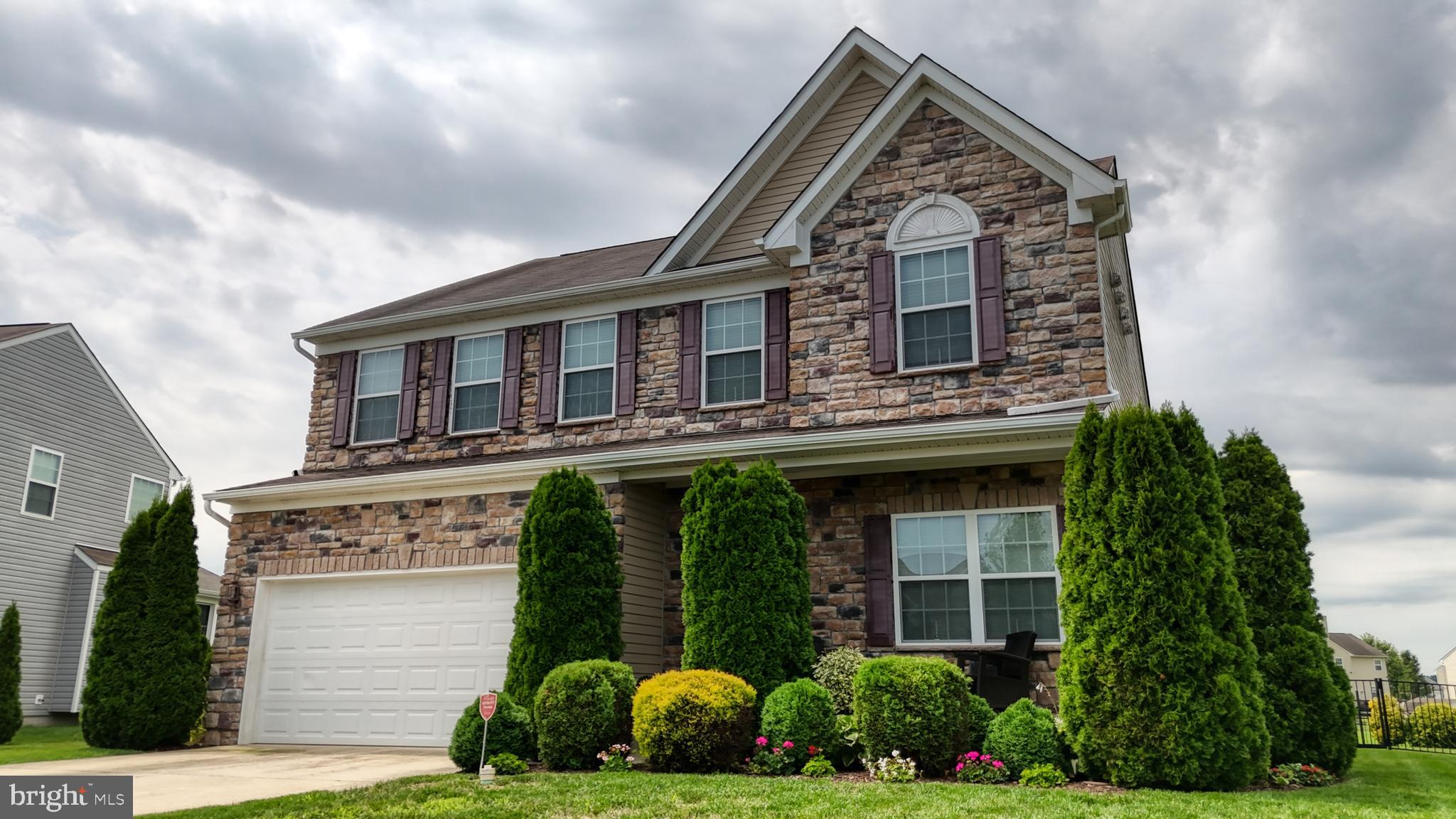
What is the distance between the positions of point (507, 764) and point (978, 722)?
402cm

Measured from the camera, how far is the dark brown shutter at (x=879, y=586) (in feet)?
33.3

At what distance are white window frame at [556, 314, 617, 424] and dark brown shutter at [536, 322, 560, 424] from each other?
0.04 m

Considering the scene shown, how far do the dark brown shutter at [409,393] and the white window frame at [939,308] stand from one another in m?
6.98

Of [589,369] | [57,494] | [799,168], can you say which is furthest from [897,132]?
[57,494]

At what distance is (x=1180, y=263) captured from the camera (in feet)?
46.3

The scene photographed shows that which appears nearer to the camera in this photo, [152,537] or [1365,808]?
[1365,808]

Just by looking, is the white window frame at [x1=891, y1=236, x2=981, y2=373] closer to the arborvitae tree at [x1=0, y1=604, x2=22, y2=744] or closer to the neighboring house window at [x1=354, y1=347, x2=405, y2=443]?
the neighboring house window at [x1=354, y1=347, x2=405, y2=443]

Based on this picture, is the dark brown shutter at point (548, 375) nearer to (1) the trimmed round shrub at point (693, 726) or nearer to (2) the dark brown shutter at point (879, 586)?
(2) the dark brown shutter at point (879, 586)

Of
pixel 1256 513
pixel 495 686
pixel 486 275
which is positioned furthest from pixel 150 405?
pixel 1256 513

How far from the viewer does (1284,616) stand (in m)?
8.77

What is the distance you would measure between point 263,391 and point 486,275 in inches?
169

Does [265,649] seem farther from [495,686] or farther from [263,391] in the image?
[263,391]

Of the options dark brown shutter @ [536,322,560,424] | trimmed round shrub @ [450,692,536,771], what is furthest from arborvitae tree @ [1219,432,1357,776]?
dark brown shutter @ [536,322,560,424]

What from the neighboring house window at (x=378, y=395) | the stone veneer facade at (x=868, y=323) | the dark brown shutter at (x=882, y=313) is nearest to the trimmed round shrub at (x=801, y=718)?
the stone veneer facade at (x=868, y=323)
